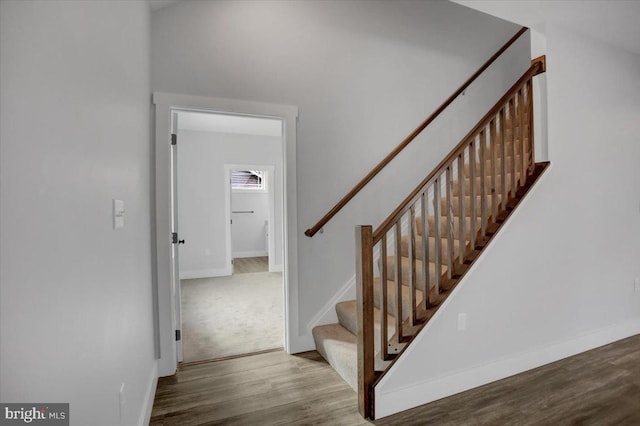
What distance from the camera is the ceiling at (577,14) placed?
7.09 feet

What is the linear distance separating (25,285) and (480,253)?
222 centimetres

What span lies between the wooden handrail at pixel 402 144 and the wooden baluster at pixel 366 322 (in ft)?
2.90

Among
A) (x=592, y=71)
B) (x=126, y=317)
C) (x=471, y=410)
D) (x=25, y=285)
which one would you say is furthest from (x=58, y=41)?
(x=592, y=71)

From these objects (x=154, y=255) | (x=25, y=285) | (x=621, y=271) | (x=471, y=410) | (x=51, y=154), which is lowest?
(x=471, y=410)

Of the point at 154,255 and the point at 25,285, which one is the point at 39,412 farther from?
the point at 154,255

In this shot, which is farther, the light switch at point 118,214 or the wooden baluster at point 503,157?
the wooden baluster at point 503,157

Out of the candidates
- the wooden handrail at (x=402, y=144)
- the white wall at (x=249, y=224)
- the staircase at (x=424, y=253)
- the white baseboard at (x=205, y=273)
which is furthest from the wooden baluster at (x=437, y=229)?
the white wall at (x=249, y=224)

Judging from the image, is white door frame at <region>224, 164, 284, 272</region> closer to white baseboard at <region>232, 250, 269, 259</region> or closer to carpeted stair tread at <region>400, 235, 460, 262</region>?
white baseboard at <region>232, 250, 269, 259</region>

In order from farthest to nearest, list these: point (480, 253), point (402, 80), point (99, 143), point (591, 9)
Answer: point (402, 80)
point (591, 9)
point (480, 253)
point (99, 143)

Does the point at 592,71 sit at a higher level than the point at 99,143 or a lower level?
higher

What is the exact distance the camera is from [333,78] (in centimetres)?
287

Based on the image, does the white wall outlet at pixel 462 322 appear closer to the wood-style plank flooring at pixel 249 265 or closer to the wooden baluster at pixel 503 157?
the wooden baluster at pixel 503 157

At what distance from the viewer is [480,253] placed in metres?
2.11

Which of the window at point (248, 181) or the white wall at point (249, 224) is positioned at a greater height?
the window at point (248, 181)
